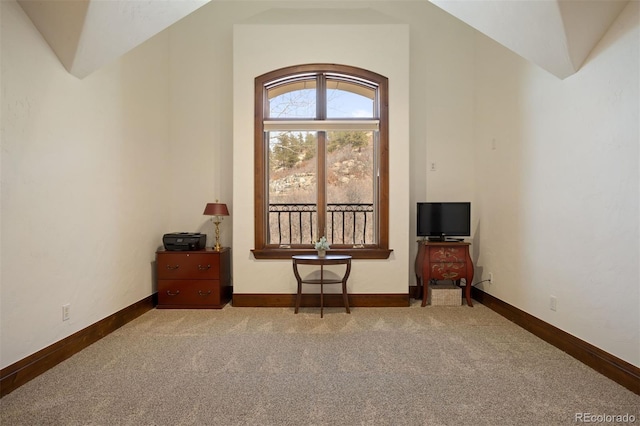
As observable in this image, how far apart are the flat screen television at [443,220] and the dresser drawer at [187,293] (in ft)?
8.43

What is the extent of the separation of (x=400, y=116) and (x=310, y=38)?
1.45 m

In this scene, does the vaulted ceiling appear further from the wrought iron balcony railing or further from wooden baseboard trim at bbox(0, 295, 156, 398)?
the wrought iron balcony railing

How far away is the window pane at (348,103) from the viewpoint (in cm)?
479

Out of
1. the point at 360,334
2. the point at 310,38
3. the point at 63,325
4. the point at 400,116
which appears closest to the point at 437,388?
the point at 360,334

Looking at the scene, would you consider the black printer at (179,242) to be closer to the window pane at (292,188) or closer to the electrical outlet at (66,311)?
the window pane at (292,188)

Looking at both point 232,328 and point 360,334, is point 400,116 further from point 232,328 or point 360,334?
point 232,328

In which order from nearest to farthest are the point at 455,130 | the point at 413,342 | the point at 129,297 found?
the point at 413,342 → the point at 129,297 → the point at 455,130

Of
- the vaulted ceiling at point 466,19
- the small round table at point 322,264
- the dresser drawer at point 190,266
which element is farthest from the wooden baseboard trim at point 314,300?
the vaulted ceiling at point 466,19

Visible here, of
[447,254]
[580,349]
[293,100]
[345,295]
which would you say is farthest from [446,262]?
[293,100]

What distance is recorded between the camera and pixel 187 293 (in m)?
4.42

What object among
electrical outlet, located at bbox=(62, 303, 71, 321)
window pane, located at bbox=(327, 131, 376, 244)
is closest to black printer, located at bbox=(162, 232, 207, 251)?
electrical outlet, located at bbox=(62, 303, 71, 321)

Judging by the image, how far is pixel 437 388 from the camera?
2.44 meters

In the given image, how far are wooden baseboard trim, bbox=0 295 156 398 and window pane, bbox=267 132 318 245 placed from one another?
6.02ft

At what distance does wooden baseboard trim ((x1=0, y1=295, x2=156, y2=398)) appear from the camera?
7.89 ft
